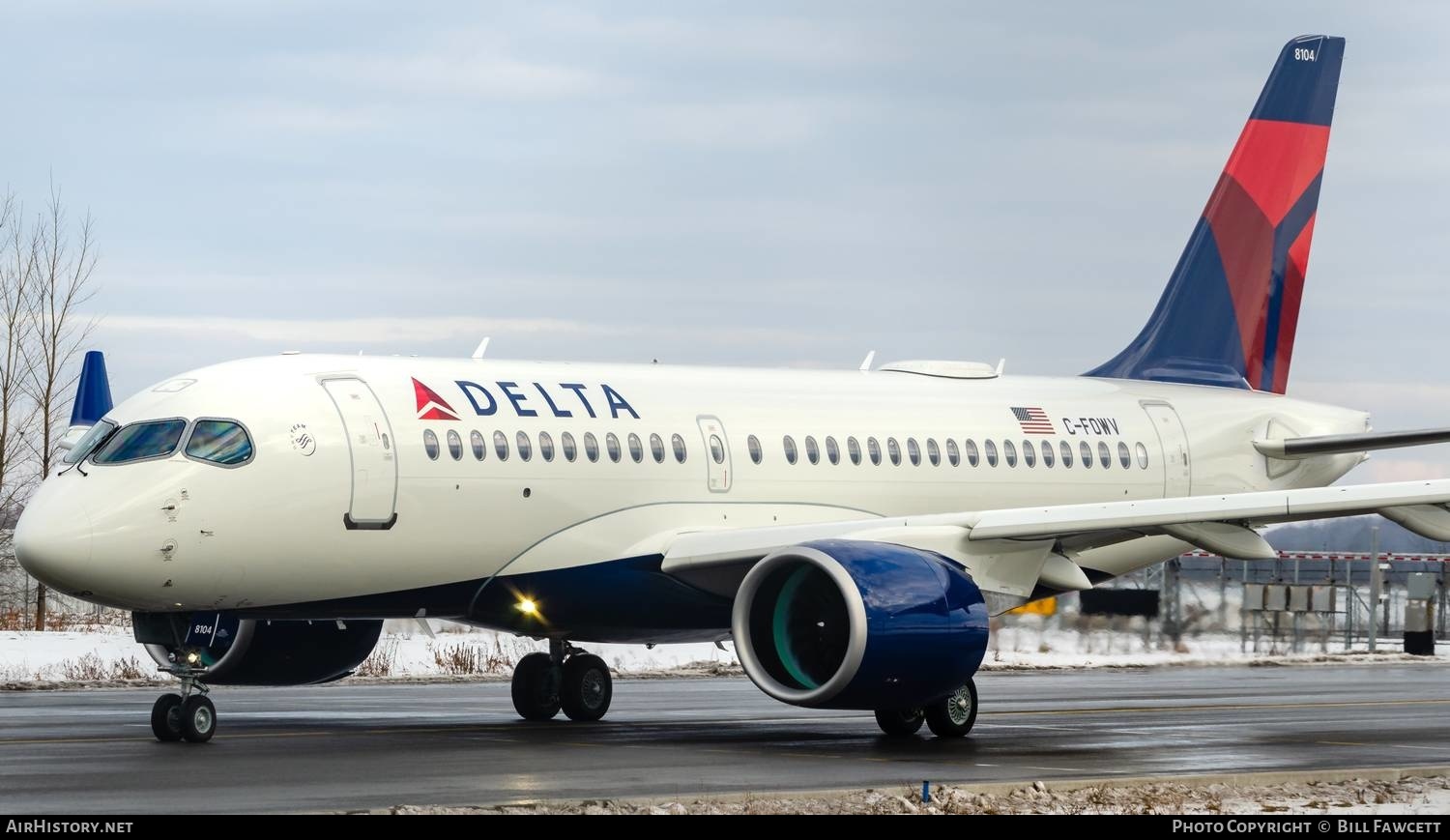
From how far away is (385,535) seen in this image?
21.3 metres

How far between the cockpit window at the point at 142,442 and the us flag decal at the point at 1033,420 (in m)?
11.7

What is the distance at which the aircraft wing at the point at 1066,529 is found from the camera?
854 inches

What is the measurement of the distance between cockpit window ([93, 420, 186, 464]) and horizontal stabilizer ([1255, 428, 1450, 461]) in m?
15.2

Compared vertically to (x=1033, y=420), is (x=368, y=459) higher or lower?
lower

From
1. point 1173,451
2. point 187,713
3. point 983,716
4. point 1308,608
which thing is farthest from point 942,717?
point 1308,608

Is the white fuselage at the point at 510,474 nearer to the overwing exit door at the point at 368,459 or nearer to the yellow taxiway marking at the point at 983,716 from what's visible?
the overwing exit door at the point at 368,459

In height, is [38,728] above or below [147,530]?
below

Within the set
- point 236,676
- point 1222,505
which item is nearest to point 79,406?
point 236,676

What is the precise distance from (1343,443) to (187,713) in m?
15.5

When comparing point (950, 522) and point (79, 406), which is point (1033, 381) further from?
point (79, 406)

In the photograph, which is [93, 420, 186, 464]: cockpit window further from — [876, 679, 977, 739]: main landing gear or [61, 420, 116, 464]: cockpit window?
[876, 679, 977, 739]: main landing gear

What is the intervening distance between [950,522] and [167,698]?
8.06m

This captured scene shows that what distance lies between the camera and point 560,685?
25.0 metres

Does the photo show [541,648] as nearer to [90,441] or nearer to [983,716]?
[983,716]
